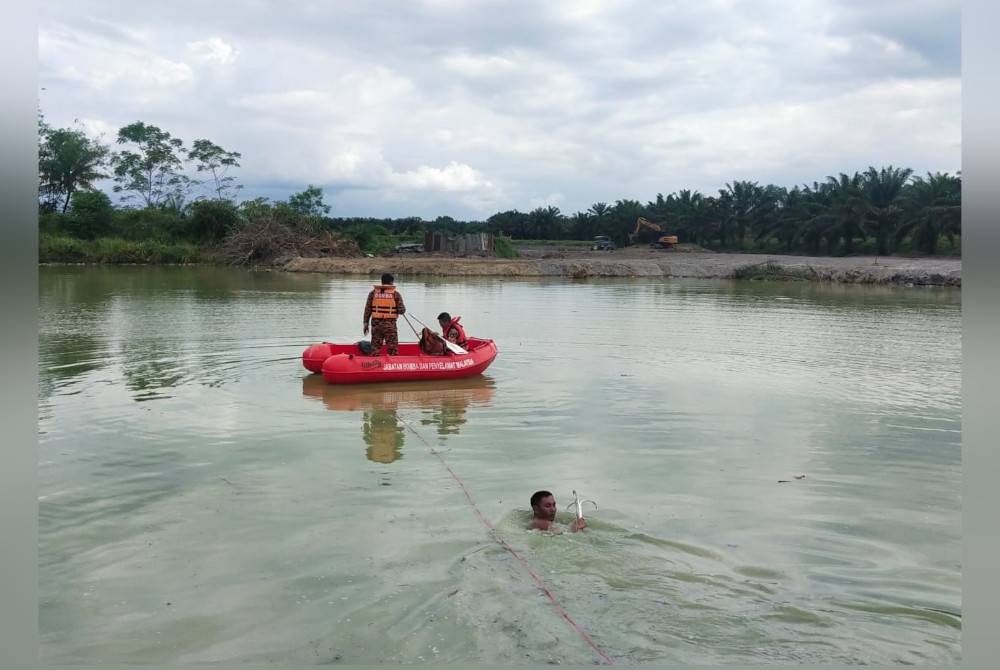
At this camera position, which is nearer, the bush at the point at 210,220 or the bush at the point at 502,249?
the bush at the point at 502,249

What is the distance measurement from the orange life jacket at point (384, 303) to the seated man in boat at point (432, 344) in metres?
0.57

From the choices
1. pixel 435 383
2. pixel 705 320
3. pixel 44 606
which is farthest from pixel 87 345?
pixel 705 320

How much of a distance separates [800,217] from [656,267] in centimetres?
1419

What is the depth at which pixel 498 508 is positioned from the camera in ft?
21.4

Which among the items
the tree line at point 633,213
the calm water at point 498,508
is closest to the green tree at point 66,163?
the tree line at point 633,213

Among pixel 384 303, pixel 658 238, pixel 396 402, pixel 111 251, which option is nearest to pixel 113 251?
pixel 111 251

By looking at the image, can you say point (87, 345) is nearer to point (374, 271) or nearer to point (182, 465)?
point (182, 465)

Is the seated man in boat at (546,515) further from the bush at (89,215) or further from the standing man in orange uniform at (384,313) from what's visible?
the bush at (89,215)

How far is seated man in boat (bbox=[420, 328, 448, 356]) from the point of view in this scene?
1241cm

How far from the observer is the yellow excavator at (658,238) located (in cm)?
5841

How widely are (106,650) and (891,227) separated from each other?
50640 millimetres

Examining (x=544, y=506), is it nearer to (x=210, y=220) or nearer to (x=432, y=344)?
(x=432, y=344)

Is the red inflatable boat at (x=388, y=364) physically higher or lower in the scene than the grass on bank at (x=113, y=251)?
lower

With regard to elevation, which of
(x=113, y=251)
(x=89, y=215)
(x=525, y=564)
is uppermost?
(x=89, y=215)
